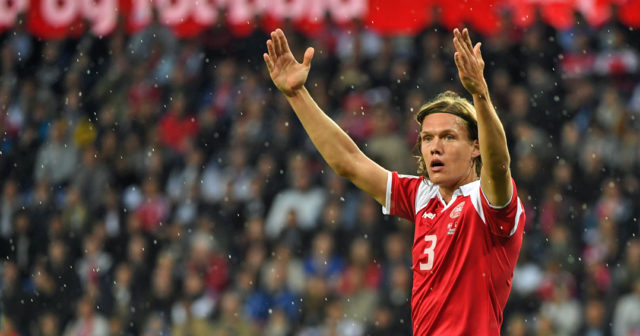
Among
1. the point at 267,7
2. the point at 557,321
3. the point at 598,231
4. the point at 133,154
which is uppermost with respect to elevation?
the point at 267,7

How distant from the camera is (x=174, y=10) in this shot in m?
11.5

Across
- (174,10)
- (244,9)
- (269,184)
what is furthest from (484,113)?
(174,10)

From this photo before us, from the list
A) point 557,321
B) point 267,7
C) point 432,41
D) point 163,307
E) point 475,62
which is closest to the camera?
point 475,62

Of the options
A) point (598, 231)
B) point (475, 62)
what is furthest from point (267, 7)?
point (475, 62)

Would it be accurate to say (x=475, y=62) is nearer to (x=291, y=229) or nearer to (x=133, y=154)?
(x=291, y=229)

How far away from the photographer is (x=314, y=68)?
10.9 meters

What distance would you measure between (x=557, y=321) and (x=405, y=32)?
388cm

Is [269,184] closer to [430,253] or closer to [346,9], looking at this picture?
[346,9]

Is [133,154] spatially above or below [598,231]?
above

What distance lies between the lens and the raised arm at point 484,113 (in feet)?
10.8

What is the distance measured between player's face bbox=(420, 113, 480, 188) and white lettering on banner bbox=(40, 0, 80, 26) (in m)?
9.08

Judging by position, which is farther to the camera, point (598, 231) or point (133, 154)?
point (133, 154)

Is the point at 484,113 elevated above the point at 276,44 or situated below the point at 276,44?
below

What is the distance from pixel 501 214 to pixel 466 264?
246 millimetres
